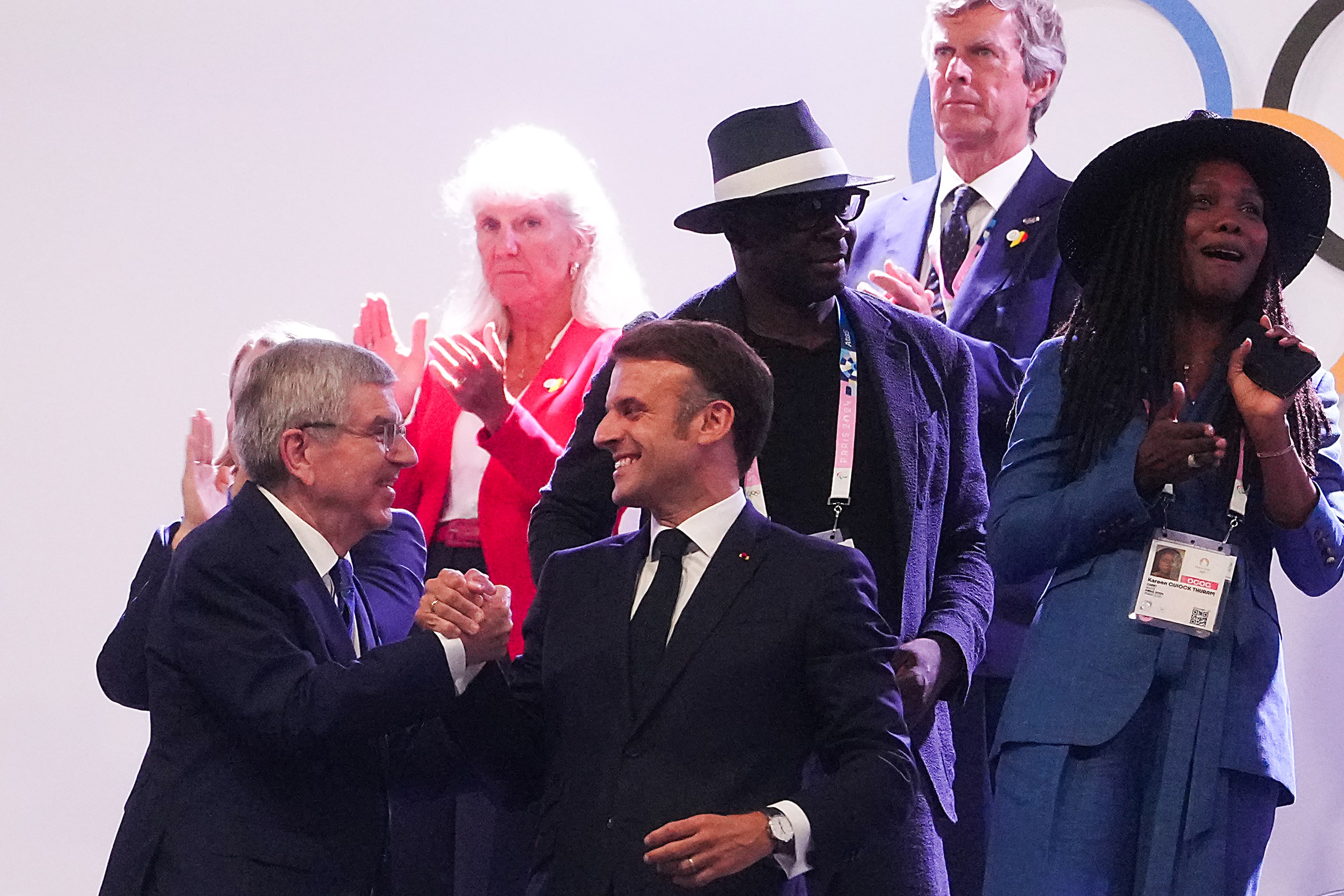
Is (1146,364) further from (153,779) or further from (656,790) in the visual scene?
(153,779)

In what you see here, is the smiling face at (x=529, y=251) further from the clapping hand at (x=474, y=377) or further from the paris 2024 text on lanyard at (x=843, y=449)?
the paris 2024 text on lanyard at (x=843, y=449)

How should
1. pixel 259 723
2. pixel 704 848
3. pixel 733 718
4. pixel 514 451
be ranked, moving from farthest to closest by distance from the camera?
pixel 514 451 → pixel 259 723 → pixel 733 718 → pixel 704 848

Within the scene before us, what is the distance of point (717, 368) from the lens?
254 centimetres

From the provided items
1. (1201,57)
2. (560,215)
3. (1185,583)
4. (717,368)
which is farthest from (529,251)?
(1201,57)

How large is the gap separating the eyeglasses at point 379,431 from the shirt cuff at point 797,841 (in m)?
0.94

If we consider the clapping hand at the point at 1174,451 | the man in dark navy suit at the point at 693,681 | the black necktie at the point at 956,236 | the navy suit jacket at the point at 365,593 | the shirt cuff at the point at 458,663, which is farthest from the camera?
the black necktie at the point at 956,236

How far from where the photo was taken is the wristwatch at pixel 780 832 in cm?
221

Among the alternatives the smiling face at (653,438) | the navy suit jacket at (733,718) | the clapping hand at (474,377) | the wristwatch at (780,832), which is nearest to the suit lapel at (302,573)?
the navy suit jacket at (733,718)

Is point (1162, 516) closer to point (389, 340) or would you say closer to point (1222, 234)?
point (1222, 234)

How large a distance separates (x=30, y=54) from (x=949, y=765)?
361cm

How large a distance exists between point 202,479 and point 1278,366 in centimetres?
221

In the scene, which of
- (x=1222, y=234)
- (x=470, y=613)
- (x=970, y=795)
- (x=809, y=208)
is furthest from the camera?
(x=970, y=795)

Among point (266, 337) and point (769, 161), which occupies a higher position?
point (769, 161)

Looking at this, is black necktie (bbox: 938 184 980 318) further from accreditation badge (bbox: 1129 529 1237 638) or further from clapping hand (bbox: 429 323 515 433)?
accreditation badge (bbox: 1129 529 1237 638)
